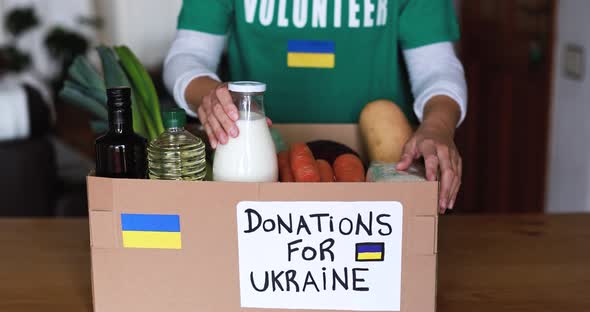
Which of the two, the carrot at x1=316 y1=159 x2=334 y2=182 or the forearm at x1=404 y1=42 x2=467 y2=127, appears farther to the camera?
the forearm at x1=404 y1=42 x2=467 y2=127

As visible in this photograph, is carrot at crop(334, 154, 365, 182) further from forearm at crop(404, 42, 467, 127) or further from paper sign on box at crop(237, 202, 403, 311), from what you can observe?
forearm at crop(404, 42, 467, 127)

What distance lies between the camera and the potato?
125cm

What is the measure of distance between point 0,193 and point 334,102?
1730 millimetres

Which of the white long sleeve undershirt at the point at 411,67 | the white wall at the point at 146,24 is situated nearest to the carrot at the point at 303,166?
the white long sleeve undershirt at the point at 411,67

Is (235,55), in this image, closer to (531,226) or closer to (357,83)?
(357,83)

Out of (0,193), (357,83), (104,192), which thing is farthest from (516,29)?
(104,192)

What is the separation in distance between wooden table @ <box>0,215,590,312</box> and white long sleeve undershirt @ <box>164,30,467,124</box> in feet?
0.79

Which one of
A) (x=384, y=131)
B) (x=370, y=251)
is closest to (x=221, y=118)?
(x=370, y=251)

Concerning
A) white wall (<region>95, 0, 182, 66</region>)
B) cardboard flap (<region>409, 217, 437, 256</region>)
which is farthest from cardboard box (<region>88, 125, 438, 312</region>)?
Answer: white wall (<region>95, 0, 182, 66</region>)

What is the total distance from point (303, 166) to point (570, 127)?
1.97 metres

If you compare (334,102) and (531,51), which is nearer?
(334,102)

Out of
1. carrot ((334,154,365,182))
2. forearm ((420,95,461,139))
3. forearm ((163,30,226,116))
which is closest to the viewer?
carrot ((334,154,365,182))

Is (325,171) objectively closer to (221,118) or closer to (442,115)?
(221,118)

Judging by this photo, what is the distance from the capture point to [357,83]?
159 cm
